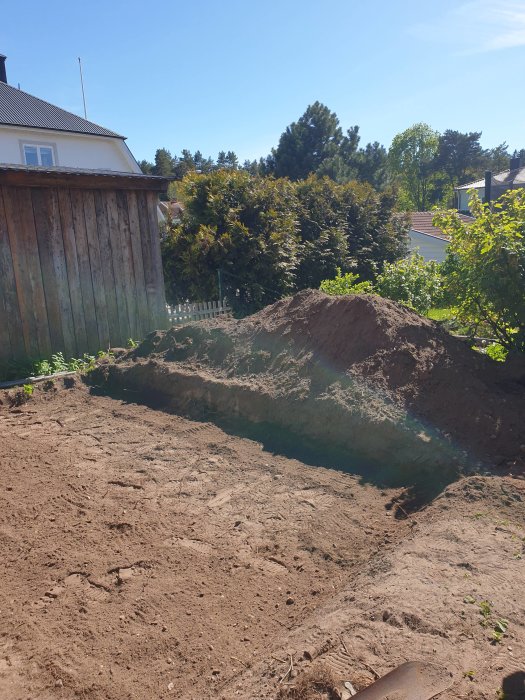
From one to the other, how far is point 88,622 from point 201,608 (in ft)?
2.11

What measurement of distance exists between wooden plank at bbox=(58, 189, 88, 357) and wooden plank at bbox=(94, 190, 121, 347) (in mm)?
487

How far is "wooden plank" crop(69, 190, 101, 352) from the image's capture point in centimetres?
898

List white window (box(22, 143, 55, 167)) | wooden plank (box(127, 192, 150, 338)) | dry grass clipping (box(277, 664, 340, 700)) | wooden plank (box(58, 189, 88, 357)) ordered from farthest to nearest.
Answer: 1. white window (box(22, 143, 55, 167))
2. wooden plank (box(127, 192, 150, 338))
3. wooden plank (box(58, 189, 88, 357))
4. dry grass clipping (box(277, 664, 340, 700))

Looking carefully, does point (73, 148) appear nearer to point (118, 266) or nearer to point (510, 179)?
point (118, 266)

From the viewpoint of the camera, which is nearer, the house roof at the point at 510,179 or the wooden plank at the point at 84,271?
the wooden plank at the point at 84,271

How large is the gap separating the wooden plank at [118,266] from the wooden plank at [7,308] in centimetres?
178

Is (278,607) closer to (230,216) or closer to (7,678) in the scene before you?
(7,678)

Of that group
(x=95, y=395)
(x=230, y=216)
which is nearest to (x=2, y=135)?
(x=230, y=216)

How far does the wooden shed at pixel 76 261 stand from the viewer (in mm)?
8273

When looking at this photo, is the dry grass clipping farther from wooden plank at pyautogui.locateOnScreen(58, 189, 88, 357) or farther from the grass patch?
wooden plank at pyautogui.locateOnScreen(58, 189, 88, 357)

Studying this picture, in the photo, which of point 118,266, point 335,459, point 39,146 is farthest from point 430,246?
point 335,459

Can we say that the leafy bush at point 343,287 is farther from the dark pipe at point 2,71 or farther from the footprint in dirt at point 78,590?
the dark pipe at point 2,71

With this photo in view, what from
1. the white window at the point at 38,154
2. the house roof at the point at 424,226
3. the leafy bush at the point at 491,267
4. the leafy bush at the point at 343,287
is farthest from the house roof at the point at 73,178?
the house roof at the point at 424,226

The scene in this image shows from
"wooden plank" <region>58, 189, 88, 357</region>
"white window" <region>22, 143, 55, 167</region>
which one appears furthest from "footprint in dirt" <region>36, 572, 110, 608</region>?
"white window" <region>22, 143, 55, 167</region>
